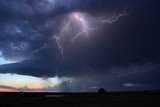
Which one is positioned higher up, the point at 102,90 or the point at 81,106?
the point at 102,90

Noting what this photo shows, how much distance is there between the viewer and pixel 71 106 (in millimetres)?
38250

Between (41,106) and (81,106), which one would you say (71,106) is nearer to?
(81,106)

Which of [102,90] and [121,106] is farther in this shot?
[102,90]

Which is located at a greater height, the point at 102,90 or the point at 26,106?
the point at 102,90

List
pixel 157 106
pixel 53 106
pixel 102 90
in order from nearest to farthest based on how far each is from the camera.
Answer: pixel 157 106 → pixel 53 106 → pixel 102 90

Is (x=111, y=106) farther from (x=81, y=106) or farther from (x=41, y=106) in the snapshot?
(x=41, y=106)

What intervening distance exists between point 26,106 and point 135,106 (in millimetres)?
15538

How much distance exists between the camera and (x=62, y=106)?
38.4m

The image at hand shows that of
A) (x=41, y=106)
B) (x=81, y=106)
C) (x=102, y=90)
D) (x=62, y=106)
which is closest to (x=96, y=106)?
(x=81, y=106)

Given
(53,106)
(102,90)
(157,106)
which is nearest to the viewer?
(157,106)

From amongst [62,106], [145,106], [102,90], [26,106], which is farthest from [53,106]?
[102,90]

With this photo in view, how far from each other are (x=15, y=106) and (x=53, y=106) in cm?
546

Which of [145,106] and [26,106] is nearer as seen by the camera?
[145,106]

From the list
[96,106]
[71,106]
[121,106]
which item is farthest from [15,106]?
[121,106]
